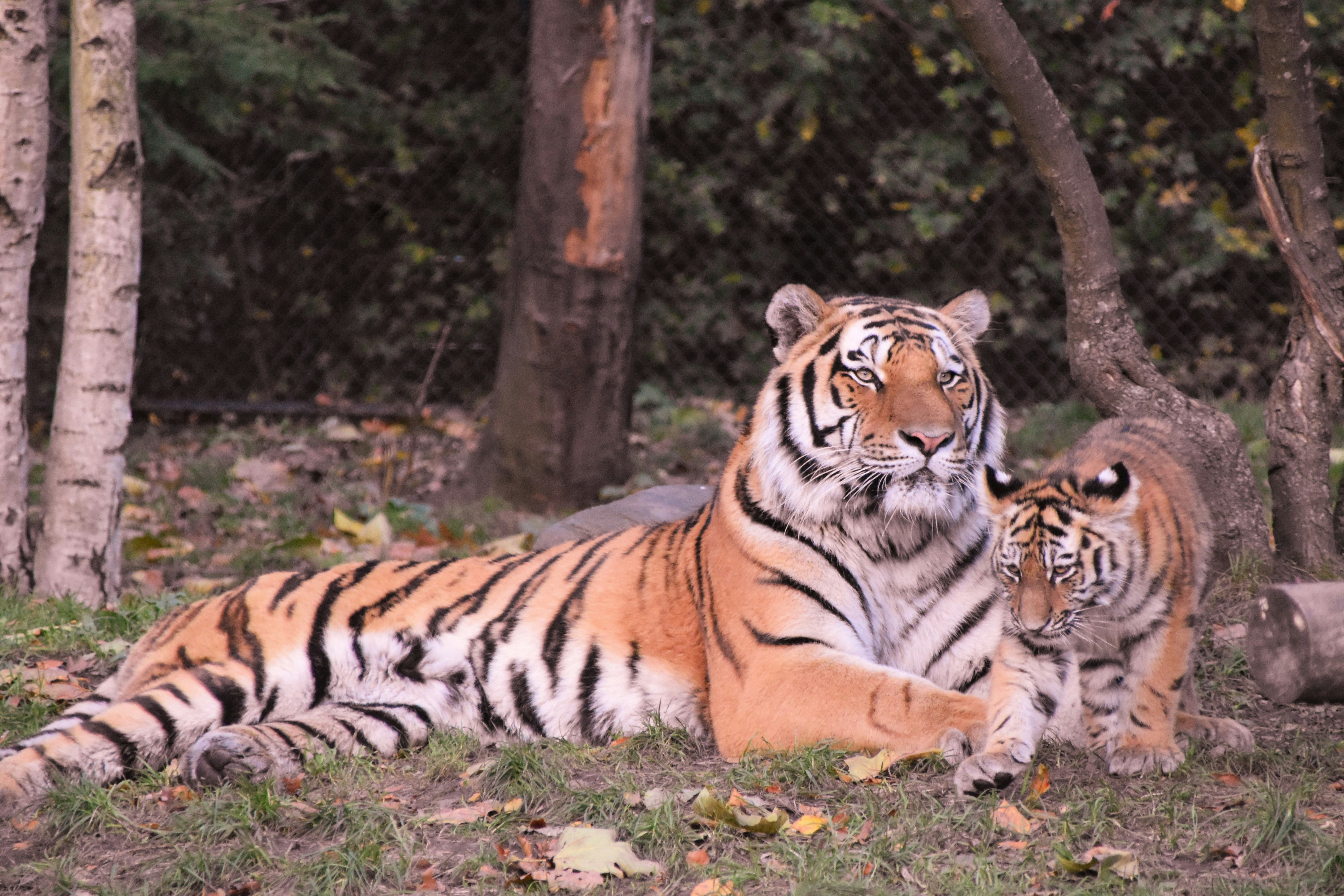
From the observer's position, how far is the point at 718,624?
11.6 ft

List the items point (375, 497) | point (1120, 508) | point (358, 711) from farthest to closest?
point (375, 497), point (358, 711), point (1120, 508)

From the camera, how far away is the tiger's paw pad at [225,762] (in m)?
3.26

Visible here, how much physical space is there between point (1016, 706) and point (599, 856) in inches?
40.7

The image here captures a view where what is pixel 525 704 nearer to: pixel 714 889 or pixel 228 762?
pixel 228 762

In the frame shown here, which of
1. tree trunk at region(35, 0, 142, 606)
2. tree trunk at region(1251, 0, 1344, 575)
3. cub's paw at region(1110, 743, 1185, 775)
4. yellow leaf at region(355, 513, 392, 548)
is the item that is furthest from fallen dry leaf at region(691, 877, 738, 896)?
yellow leaf at region(355, 513, 392, 548)

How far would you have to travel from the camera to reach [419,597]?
402 centimetres

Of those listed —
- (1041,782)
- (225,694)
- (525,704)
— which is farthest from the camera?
(525,704)

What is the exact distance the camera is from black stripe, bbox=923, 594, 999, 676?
348 centimetres

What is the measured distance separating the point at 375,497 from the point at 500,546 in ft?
5.19

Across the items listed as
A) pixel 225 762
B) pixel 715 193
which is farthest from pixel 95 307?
pixel 715 193

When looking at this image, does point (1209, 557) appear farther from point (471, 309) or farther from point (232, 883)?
point (471, 309)

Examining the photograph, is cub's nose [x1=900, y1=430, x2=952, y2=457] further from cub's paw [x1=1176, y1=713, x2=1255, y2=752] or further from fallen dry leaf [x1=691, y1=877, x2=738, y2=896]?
fallen dry leaf [x1=691, y1=877, x2=738, y2=896]

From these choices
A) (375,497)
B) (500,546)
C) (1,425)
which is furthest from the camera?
(375,497)

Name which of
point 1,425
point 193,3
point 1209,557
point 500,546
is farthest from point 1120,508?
point 193,3
